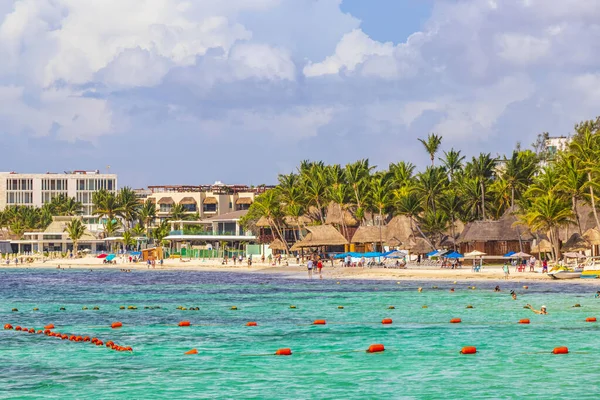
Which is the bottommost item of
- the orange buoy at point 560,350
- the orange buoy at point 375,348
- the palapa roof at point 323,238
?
the orange buoy at point 560,350

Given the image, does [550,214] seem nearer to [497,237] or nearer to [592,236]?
[592,236]

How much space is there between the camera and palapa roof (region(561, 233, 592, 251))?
10031 centimetres

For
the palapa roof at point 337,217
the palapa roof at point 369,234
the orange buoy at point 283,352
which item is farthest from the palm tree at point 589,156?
the orange buoy at point 283,352

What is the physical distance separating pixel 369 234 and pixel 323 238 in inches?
278

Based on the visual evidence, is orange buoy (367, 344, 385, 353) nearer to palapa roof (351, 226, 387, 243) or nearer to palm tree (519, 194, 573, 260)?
palm tree (519, 194, 573, 260)

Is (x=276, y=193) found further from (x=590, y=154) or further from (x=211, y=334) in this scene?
(x=211, y=334)

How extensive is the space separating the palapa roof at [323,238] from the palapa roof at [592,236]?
4122 centimetres

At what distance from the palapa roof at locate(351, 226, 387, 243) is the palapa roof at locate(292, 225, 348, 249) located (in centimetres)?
210

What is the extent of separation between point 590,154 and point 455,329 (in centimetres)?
6111

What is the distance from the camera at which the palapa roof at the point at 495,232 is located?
369 feet

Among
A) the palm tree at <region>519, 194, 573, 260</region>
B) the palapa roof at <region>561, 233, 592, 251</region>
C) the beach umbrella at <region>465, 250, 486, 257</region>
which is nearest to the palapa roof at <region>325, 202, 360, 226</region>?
the beach umbrella at <region>465, 250, 486, 257</region>

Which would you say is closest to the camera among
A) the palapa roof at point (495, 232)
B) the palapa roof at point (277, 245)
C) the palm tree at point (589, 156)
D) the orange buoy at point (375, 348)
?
the orange buoy at point (375, 348)

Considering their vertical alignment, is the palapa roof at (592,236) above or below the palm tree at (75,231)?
below

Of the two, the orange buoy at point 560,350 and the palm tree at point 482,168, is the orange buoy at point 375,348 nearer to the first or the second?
the orange buoy at point 560,350
